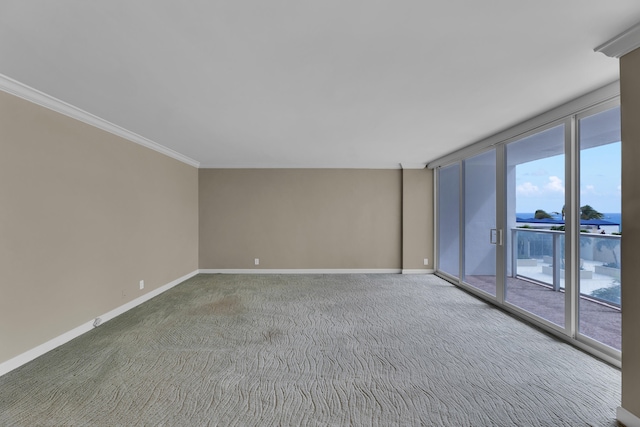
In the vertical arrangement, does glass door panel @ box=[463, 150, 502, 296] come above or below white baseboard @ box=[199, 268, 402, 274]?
above

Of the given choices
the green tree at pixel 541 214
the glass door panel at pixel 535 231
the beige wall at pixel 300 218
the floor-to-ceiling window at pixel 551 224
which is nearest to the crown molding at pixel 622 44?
the floor-to-ceiling window at pixel 551 224

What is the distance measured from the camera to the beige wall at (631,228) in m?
1.80

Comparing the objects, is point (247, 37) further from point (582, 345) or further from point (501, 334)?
point (582, 345)

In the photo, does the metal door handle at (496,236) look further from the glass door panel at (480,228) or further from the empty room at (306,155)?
the glass door panel at (480,228)

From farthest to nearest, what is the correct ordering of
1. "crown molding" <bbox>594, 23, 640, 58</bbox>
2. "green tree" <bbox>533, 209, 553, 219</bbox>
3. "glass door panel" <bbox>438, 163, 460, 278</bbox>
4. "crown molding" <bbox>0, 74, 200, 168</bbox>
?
1. "glass door panel" <bbox>438, 163, 460, 278</bbox>
2. "green tree" <bbox>533, 209, 553, 219</bbox>
3. "crown molding" <bbox>0, 74, 200, 168</bbox>
4. "crown molding" <bbox>594, 23, 640, 58</bbox>

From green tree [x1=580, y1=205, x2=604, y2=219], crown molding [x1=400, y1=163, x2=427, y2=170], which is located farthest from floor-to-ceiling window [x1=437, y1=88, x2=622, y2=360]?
crown molding [x1=400, y1=163, x2=427, y2=170]

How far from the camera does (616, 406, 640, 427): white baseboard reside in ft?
5.80

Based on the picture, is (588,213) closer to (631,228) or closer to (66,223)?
(631,228)

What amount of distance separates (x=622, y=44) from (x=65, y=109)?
4.67 meters

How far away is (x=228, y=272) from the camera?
6.46 meters

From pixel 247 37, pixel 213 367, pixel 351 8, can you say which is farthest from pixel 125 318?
pixel 351 8

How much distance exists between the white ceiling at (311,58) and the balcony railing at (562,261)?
6.15 ft

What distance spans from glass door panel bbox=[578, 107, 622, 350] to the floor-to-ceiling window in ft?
0.03

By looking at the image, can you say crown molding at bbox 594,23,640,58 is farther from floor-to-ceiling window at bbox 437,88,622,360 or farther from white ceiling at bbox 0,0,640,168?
floor-to-ceiling window at bbox 437,88,622,360
